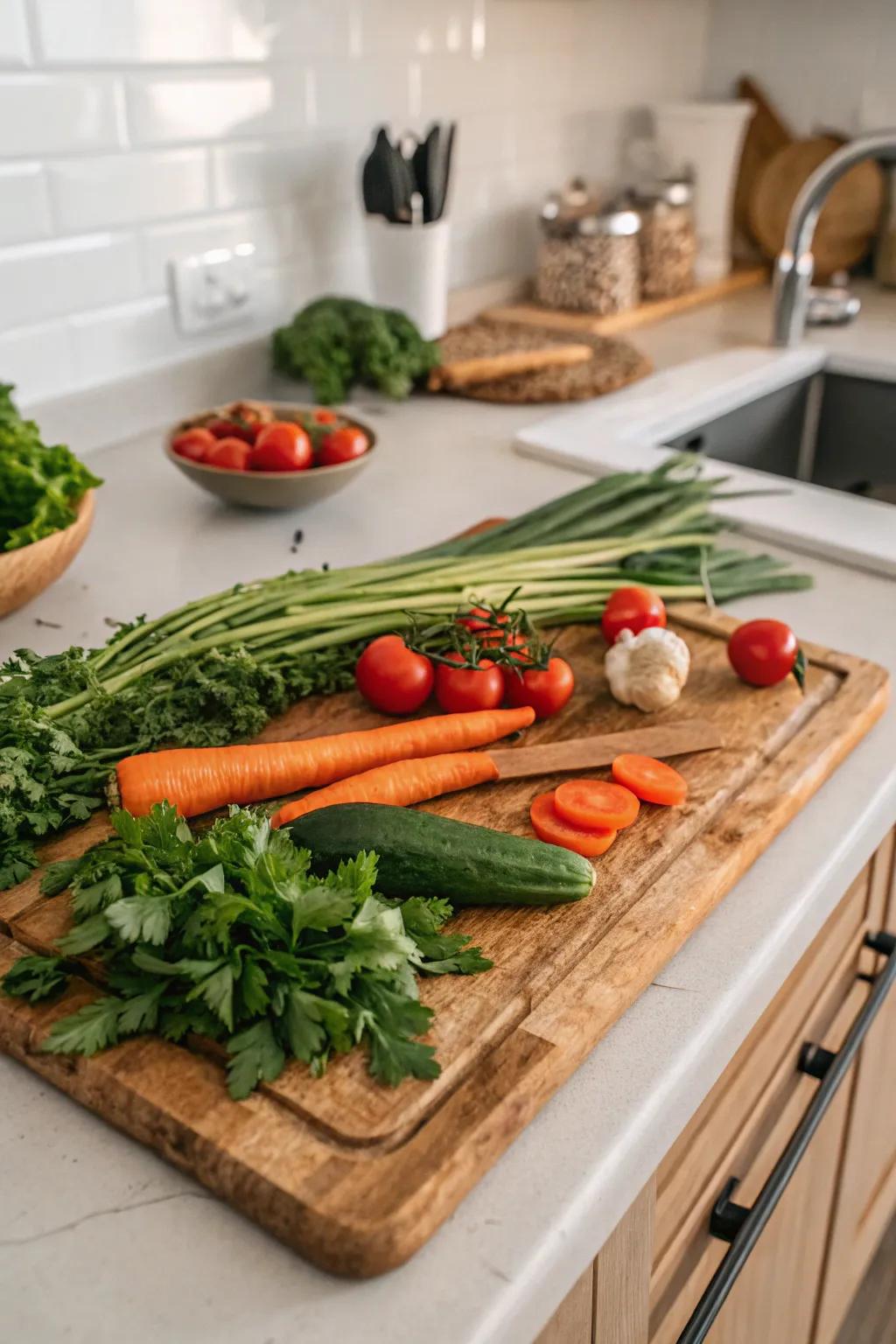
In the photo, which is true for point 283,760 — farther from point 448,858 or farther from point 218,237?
point 218,237

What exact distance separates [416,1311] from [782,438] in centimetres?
179

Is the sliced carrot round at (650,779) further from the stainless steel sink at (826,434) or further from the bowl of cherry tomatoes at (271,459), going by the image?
the stainless steel sink at (826,434)

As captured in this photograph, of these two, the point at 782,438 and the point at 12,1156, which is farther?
the point at 782,438

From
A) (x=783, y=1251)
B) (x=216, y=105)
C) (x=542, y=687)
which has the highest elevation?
(x=216, y=105)

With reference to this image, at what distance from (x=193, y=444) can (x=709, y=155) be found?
145 cm

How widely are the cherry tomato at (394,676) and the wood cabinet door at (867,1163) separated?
0.46 meters

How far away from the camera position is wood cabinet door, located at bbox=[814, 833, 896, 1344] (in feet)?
4.10

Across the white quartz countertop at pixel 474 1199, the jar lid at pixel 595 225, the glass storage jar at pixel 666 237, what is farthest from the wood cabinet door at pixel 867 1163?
the glass storage jar at pixel 666 237

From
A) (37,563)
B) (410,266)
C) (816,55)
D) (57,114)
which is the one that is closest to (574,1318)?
(37,563)

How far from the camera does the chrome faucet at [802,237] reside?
5.65ft

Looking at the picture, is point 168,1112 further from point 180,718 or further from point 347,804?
point 180,718

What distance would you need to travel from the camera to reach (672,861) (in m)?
0.85

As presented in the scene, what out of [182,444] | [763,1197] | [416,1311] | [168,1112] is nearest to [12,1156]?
[168,1112]

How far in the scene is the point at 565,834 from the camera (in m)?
0.85
